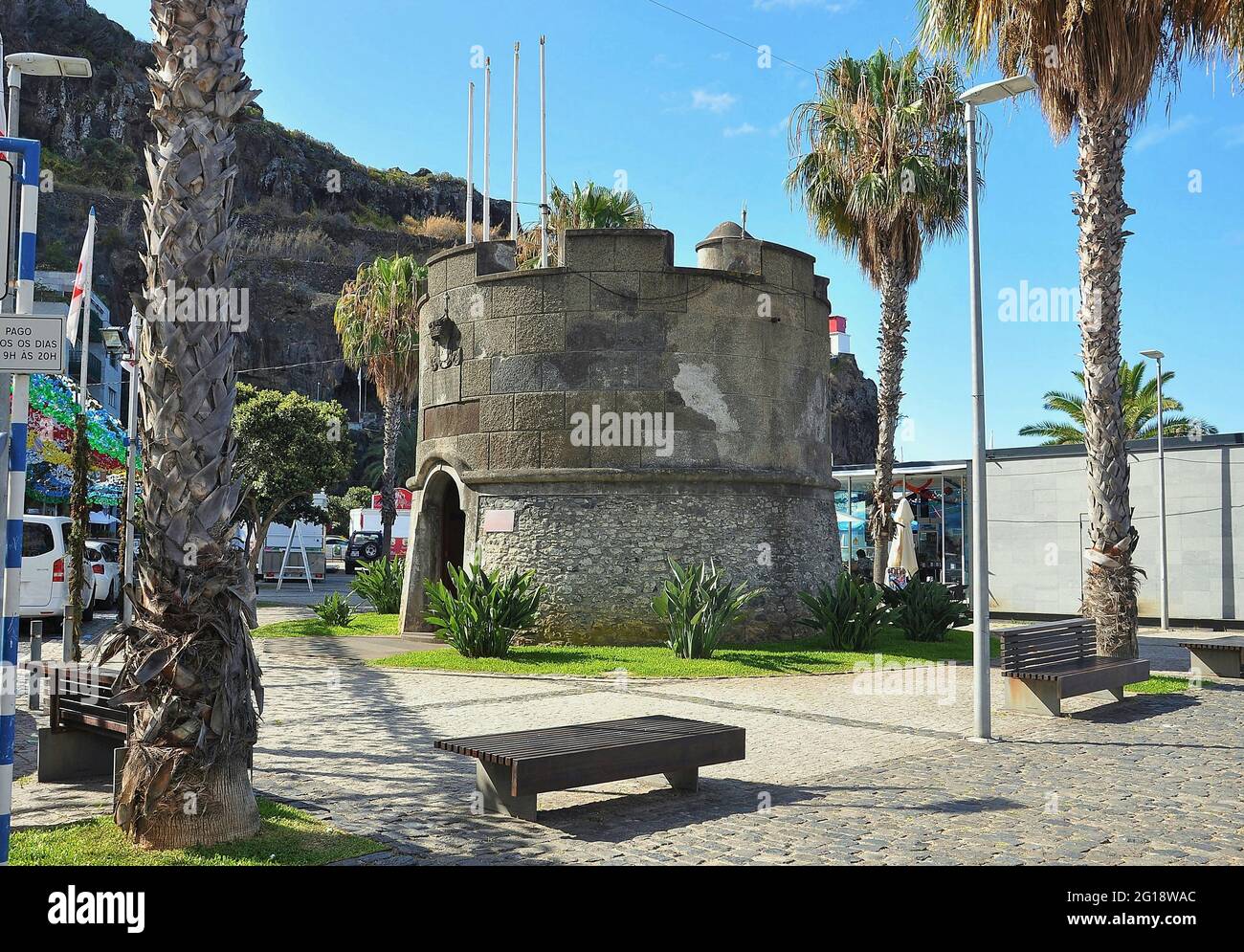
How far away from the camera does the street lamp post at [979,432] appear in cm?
887

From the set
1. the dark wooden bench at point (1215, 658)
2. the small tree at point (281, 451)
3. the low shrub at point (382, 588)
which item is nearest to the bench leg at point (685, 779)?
the dark wooden bench at point (1215, 658)

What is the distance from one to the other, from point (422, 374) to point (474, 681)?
7.63 m

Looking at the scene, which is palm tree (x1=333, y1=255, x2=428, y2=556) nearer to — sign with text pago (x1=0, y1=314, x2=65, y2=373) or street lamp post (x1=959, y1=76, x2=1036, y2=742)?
street lamp post (x1=959, y1=76, x2=1036, y2=742)

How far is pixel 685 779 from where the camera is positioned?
7.04 m

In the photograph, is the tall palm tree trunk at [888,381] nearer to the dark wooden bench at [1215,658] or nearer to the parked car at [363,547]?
the dark wooden bench at [1215,658]

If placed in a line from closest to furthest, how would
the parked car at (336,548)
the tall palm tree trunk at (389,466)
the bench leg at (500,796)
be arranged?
the bench leg at (500,796)
the tall palm tree trunk at (389,466)
the parked car at (336,548)

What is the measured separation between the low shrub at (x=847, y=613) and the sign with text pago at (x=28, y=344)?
12405 millimetres

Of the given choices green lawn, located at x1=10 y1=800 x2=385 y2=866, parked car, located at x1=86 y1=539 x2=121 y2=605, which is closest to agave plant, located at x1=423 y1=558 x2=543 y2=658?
green lawn, located at x1=10 y1=800 x2=385 y2=866

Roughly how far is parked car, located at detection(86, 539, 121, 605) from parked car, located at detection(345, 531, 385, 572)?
22846mm

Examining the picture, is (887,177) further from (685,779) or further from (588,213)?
(685,779)

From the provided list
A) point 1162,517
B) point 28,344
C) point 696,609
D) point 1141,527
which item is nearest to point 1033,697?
point 696,609

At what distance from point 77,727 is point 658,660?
813cm

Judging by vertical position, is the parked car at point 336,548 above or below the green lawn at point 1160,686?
above
